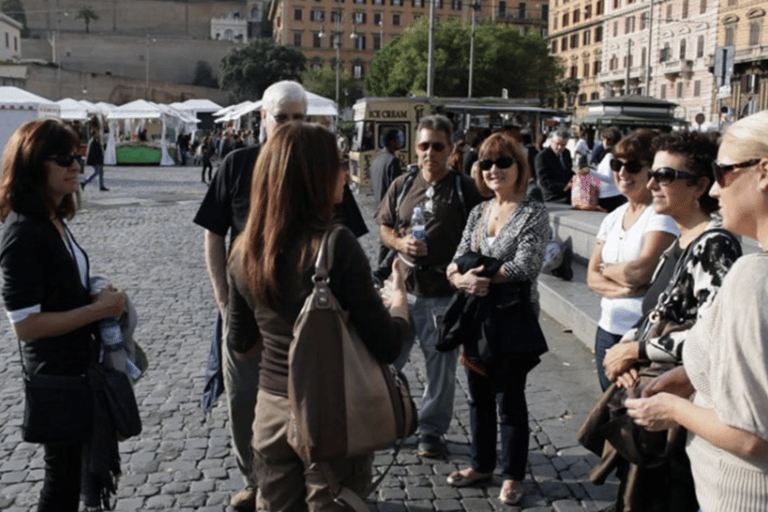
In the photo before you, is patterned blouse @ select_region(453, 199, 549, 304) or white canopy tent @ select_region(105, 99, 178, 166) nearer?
patterned blouse @ select_region(453, 199, 549, 304)

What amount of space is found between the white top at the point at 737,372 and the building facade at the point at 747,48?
6186 centimetres

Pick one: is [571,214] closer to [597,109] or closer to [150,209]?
[150,209]

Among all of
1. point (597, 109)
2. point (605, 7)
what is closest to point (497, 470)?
point (597, 109)

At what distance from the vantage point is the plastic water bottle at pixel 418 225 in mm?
4602

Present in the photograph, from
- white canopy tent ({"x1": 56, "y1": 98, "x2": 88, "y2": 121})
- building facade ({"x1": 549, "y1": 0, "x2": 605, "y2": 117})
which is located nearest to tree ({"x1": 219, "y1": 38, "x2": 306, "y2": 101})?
building facade ({"x1": 549, "y1": 0, "x2": 605, "y2": 117})

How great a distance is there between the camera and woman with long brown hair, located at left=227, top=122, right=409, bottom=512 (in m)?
2.62

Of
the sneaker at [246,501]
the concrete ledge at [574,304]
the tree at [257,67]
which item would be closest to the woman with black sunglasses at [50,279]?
the sneaker at [246,501]

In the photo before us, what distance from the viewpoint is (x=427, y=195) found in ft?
15.9

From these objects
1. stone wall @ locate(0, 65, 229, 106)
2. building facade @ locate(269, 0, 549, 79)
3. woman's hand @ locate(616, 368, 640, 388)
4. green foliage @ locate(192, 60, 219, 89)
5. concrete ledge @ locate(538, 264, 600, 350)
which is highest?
building facade @ locate(269, 0, 549, 79)

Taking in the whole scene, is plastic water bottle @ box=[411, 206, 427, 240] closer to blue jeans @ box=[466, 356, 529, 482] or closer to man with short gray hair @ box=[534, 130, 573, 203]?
blue jeans @ box=[466, 356, 529, 482]

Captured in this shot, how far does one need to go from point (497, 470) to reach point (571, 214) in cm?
647

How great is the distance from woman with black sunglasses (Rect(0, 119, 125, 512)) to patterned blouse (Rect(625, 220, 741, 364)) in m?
1.94

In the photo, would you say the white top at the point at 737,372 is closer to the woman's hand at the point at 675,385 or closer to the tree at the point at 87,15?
the woman's hand at the point at 675,385

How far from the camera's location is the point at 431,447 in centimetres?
484
